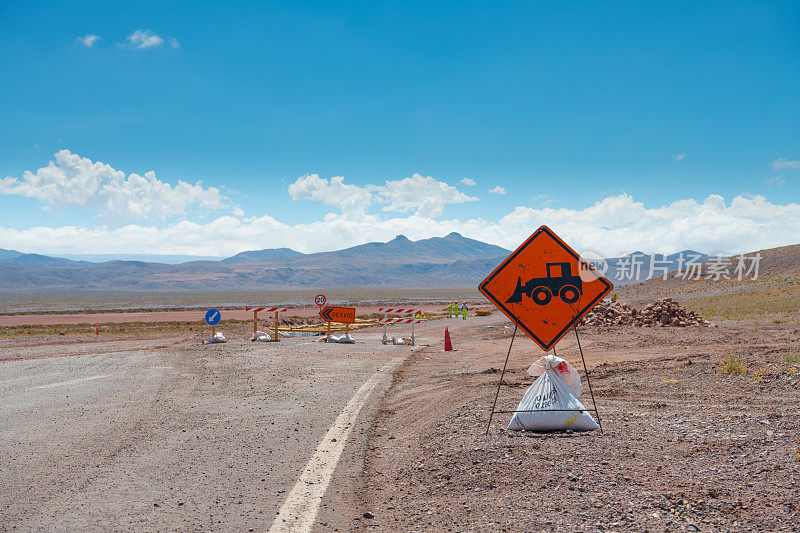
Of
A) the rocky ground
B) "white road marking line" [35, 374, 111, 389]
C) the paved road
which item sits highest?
the rocky ground

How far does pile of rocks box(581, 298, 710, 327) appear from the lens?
2426cm

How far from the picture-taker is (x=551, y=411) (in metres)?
6.60

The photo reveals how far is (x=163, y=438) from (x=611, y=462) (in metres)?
5.32

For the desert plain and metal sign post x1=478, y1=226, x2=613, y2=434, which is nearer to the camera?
the desert plain

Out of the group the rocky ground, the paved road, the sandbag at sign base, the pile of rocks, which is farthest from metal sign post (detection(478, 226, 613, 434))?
the pile of rocks

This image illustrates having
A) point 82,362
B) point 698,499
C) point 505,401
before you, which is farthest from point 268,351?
point 698,499

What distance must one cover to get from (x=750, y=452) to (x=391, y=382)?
7.57 meters

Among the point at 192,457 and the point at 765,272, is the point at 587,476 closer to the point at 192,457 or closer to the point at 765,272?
the point at 192,457

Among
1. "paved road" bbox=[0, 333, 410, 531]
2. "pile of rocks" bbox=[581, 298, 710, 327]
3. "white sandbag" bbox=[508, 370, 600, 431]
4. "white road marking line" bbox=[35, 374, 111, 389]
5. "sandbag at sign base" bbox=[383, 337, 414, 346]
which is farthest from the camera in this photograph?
"pile of rocks" bbox=[581, 298, 710, 327]

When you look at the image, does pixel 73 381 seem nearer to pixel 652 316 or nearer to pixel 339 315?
pixel 339 315

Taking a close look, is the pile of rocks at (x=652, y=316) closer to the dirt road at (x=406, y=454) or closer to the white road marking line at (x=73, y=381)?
the dirt road at (x=406, y=454)

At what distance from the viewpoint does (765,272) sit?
6950 centimetres

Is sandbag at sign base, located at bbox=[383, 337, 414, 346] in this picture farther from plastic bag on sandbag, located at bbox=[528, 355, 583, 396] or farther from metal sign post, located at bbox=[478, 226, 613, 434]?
metal sign post, located at bbox=[478, 226, 613, 434]

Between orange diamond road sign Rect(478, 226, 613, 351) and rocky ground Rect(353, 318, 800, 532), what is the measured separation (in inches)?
50.1
